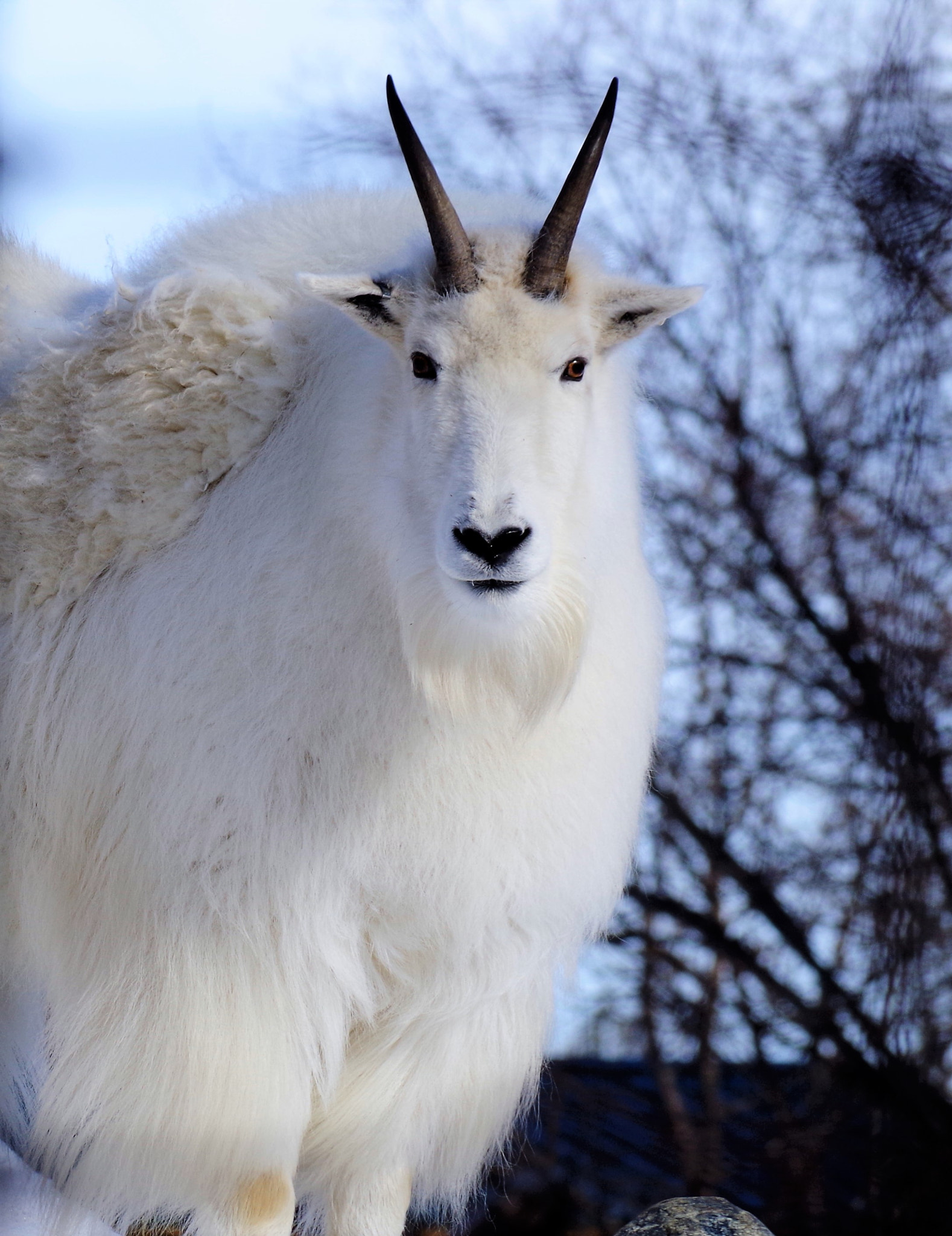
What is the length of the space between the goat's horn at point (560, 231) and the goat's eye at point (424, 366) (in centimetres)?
18

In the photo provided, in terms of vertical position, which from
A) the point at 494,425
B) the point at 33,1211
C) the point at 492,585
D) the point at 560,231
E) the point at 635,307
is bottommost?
the point at 33,1211

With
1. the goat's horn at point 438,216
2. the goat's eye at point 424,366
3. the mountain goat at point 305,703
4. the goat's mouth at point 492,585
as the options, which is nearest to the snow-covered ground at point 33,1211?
the mountain goat at point 305,703

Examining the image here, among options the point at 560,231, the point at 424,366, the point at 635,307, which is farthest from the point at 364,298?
the point at 635,307

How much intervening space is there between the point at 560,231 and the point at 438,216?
7.1 inches

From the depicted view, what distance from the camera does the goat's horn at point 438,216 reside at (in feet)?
6.04

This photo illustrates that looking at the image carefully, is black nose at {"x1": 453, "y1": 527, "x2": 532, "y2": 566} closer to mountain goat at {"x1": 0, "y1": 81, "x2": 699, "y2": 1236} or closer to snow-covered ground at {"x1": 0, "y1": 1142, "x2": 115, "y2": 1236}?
mountain goat at {"x1": 0, "y1": 81, "x2": 699, "y2": 1236}

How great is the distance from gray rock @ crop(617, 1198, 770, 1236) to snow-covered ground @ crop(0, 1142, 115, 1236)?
957mm

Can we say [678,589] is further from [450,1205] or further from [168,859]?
[168,859]

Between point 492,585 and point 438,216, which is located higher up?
point 438,216

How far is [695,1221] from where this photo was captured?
2312 mm

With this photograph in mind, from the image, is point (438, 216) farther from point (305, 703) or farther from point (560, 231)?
point (305, 703)

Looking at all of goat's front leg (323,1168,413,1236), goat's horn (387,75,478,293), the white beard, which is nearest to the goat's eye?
goat's horn (387,75,478,293)

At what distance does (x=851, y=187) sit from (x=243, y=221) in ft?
7.54

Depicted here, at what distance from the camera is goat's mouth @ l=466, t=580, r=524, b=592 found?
1.75 m
